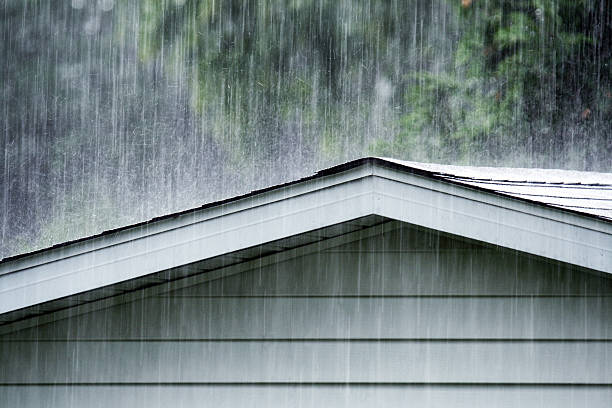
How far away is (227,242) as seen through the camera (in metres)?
3.27

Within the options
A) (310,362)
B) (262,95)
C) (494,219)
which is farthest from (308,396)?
(262,95)

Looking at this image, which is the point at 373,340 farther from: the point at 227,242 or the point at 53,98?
the point at 53,98

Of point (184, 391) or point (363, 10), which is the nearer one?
point (184, 391)

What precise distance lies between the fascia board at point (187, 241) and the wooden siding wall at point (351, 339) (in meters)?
0.37

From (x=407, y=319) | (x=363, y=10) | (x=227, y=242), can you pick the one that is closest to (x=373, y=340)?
(x=407, y=319)

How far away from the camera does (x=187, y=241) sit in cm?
327

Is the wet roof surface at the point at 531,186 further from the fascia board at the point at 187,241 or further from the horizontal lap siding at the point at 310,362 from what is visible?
the horizontal lap siding at the point at 310,362

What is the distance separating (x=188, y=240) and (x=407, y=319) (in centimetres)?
100

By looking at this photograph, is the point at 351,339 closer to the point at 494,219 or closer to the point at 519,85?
the point at 494,219

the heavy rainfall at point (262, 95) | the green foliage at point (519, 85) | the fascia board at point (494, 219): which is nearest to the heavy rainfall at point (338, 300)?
the fascia board at point (494, 219)

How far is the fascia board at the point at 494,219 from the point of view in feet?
10.4

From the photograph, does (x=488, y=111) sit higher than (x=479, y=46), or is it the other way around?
(x=479, y=46)

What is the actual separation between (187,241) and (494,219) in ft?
3.94

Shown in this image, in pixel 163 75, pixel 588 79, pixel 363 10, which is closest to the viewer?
pixel 588 79
